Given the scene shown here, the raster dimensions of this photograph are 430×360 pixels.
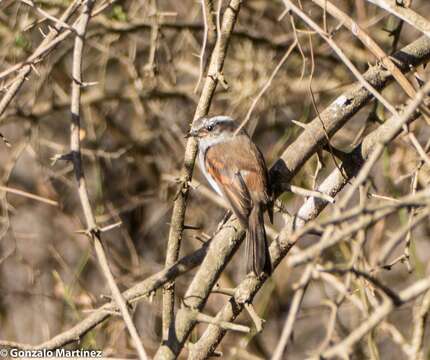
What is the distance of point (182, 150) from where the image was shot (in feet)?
22.0

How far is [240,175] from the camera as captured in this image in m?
4.81

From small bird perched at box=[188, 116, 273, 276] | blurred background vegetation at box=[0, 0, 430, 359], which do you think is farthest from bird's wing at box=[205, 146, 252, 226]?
blurred background vegetation at box=[0, 0, 430, 359]

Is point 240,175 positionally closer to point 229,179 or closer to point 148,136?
point 229,179

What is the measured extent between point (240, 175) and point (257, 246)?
971mm

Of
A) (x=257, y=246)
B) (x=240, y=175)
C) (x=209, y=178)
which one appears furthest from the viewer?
(x=209, y=178)

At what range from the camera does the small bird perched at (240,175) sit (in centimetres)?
398

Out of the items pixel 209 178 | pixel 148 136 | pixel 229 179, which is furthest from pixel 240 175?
pixel 148 136

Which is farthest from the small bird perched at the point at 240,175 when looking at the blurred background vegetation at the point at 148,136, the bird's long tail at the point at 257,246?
the blurred background vegetation at the point at 148,136

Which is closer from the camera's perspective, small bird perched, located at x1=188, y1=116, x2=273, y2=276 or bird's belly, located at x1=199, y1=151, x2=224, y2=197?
small bird perched, located at x1=188, y1=116, x2=273, y2=276

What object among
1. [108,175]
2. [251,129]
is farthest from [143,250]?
[251,129]

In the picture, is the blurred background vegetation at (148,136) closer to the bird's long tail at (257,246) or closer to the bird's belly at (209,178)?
the bird's belly at (209,178)

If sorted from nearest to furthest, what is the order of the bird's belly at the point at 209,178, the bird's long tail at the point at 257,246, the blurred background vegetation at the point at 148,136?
the bird's long tail at the point at 257,246 → the bird's belly at the point at 209,178 → the blurred background vegetation at the point at 148,136

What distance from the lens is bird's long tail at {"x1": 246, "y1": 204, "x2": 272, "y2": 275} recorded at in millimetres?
3594

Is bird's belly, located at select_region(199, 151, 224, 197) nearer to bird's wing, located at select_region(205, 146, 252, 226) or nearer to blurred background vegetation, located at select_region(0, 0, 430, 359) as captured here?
bird's wing, located at select_region(205, 146, 252, 226)
